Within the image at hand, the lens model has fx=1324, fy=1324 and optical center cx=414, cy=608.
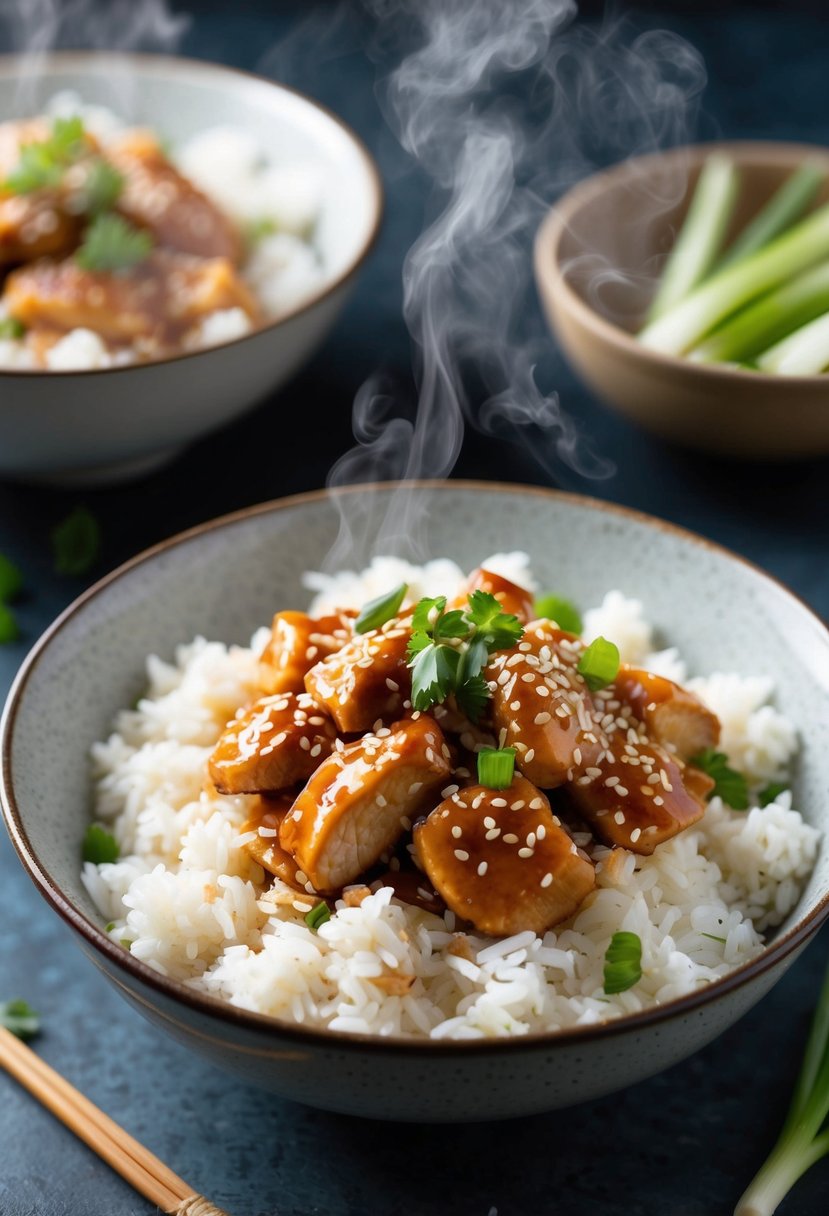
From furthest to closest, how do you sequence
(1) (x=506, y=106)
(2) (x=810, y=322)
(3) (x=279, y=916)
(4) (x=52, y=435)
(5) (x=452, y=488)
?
(1) (x=506, y=106) < (2) (x=810, y=322) < (4) (x=52, y=435) < (5) (x=452, y=488) < (3) (x=279, y=916)

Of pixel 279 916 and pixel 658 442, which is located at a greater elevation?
pixel 279 916

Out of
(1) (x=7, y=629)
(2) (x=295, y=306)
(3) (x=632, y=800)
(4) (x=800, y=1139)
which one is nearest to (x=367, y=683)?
(3) (x=632, y=800)

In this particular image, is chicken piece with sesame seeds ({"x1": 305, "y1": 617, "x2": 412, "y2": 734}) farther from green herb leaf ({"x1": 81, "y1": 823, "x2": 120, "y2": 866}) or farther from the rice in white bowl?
green herb leaf ({"x1": 81, "y1": 823, "x2": 120, "y2": 866})

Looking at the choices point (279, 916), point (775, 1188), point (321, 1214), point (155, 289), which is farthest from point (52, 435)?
point (775, 1188)

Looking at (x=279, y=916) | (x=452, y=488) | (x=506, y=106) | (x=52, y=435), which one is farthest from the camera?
(x=506, y=106)

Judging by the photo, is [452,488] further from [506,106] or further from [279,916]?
[506,106]

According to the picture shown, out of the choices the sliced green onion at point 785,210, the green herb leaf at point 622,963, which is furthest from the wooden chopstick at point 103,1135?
the sliced green onion at point 785,210

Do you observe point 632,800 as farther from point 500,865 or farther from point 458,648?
point 458,648
